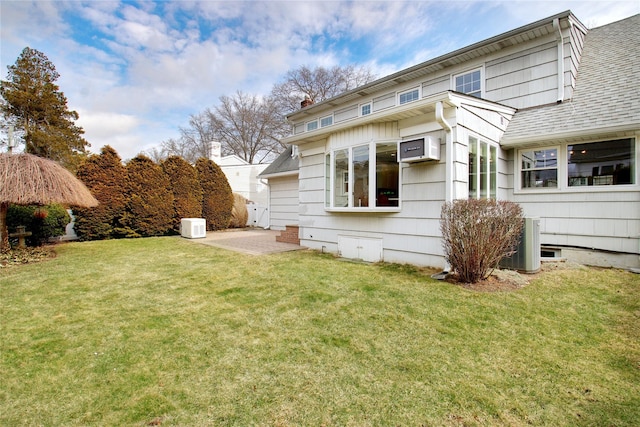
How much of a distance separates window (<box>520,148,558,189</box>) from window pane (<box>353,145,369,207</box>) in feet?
12.3

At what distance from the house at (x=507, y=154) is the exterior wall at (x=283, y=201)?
15.1 ft

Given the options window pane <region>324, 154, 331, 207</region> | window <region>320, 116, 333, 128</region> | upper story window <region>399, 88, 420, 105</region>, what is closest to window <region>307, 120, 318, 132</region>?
window <region>320, 116, 333, 128</region>

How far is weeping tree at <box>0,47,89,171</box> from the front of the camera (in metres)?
18.2

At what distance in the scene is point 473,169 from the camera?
5664mm

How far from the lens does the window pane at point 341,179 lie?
6703 millimetres

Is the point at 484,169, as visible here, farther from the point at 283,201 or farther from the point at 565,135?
the point at 283,201

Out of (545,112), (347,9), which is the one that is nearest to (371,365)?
(545,112)

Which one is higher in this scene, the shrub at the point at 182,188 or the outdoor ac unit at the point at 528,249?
the shrub at the point at 182,188

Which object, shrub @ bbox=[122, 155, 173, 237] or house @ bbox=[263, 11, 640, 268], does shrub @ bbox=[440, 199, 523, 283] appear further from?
shrub @ bbox=[122, 155, 173, 237]

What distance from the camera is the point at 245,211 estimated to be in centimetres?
1505

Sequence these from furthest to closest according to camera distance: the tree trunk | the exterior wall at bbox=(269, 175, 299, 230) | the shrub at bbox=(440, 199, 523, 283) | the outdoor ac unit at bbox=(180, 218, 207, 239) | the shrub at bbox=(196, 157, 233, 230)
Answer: the shrub at bbox=(196, 157, 233, 230) < the exterior wall at bbox=(269, 175, 299, 230) < the outdoor ac unit at bbox=(180, 218, 207, 239) < the tree trunk < the shrub at bbox=(440, 199, 523, 283)

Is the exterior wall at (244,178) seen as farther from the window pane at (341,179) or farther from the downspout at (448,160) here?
the downspout at (448,160)

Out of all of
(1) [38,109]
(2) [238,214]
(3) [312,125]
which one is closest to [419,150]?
(3) [312,125]

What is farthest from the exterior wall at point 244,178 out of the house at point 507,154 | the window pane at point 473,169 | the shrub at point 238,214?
the window pane at point 473,169
